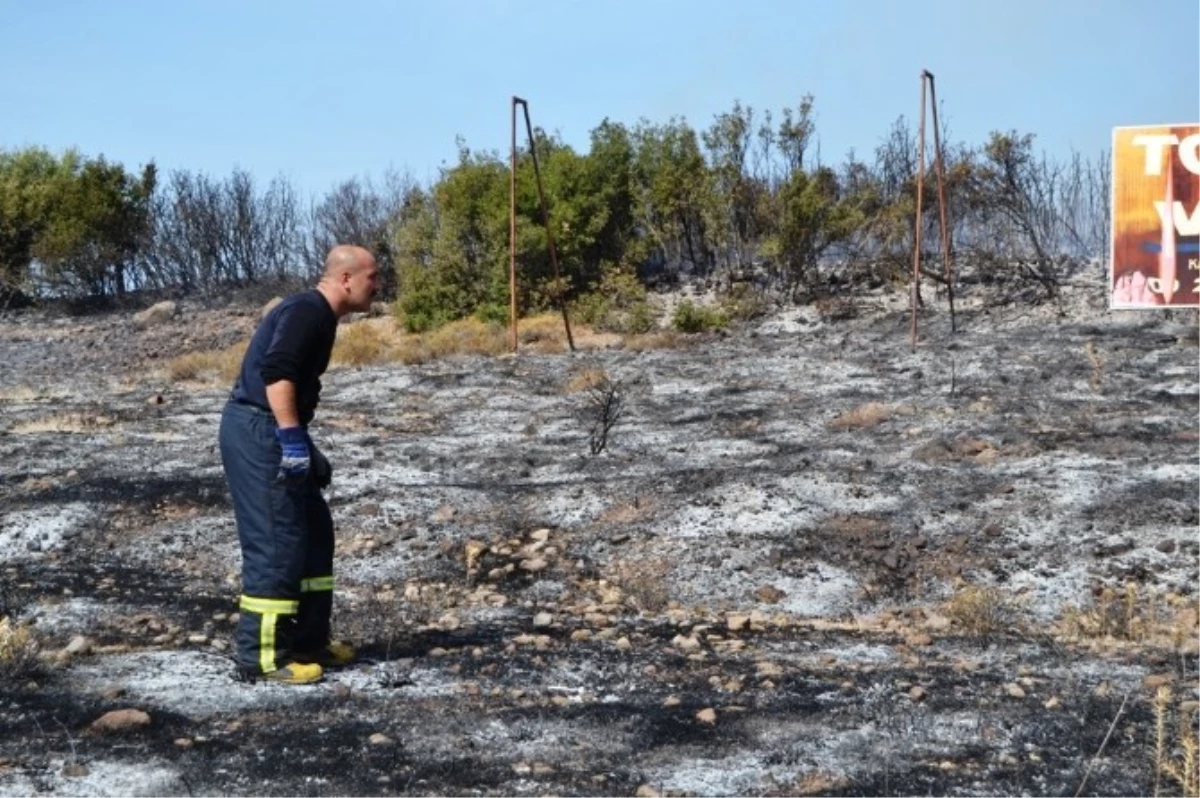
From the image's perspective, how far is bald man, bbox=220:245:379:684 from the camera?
4.90 metres

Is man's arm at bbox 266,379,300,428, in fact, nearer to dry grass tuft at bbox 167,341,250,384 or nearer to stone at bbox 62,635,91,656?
stone at bbox 62,635,91,656

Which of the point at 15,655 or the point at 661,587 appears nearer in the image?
the point at 15,655

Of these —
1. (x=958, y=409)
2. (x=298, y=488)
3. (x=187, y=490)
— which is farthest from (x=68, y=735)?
(x=958, y=409)

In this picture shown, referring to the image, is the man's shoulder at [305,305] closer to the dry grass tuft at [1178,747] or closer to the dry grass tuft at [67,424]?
the dry grass tuft at [1178,747]

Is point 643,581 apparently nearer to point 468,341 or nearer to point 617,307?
point 468,341

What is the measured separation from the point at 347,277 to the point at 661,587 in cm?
303

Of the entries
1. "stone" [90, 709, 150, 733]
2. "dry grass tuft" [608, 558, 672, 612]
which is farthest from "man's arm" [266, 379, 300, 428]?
"dry grass tuft" [608, 558, 672, 612]

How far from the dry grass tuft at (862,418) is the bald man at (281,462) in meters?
6.88

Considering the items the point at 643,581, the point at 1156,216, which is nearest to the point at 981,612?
the point at 643,581

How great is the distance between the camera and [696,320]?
899 inches

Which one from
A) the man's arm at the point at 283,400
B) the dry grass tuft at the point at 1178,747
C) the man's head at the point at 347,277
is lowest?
the dry grass tuft at the point at 1178,747

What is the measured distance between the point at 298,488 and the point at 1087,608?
154 inches

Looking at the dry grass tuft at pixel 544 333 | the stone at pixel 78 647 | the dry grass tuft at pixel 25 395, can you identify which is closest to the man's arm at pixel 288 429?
the stone at pixel 78 647

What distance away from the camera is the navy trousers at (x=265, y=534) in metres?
4.95
